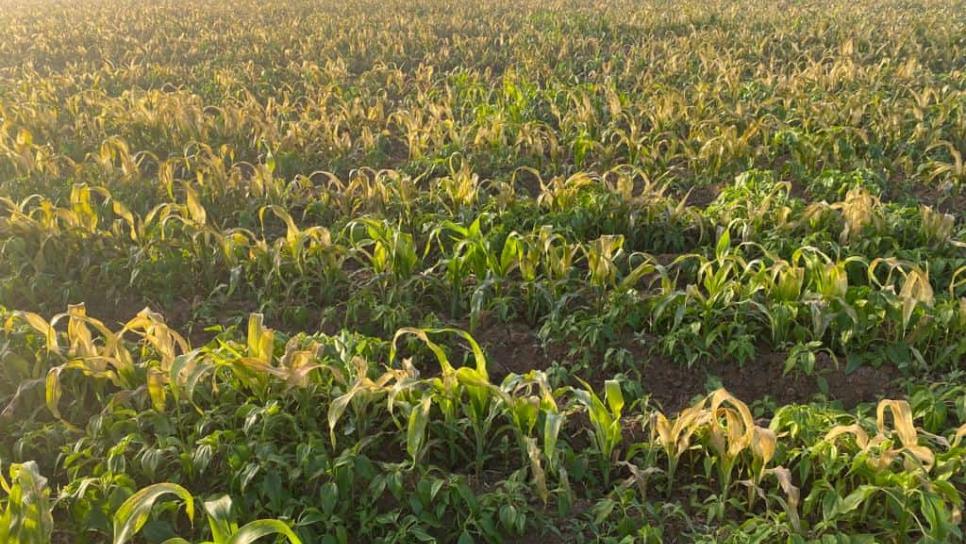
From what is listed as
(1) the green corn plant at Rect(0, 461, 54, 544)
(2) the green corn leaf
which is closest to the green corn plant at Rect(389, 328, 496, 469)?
(2) the green corn leaf

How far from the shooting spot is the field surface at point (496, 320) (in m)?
2.30

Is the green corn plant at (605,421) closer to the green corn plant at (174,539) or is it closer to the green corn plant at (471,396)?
the green corn plant at (471,396)

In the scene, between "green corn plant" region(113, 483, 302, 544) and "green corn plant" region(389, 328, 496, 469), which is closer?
"green corn plant" region(113, 483, 302, 544)

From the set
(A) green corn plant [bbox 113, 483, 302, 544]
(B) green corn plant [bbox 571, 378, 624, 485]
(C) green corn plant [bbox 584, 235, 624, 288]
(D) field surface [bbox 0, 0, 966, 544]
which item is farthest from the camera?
(C) green corn plant [bbox 584, 235, 624, 288]

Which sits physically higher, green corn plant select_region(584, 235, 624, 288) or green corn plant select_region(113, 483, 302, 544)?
green corn plant select_region(113, 483, 302, 544)

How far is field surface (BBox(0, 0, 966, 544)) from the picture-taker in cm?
230

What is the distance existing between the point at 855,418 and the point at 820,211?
1741mm

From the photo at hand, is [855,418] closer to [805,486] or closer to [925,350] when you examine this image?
[805,486]

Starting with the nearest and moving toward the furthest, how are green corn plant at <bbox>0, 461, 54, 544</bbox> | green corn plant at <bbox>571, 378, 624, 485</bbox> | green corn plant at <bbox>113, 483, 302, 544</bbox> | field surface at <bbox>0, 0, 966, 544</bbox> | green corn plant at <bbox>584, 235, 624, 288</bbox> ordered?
green corn plant at <bbox>113, 483, 302, 544</bbox>
green corn plant at <bbox>0, 461, 54, 544</bbox>
field surface at <bbox>0, 0, 966, 544</bbox>
green corn plant at <bbox>571, 378, 624, 485</bbox>
green corn plant at <bbox>584, 235, 624, 288</bbox>

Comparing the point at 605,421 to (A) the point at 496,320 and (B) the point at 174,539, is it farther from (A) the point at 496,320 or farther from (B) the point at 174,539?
(B) the point at 174,539

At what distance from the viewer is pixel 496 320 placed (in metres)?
3.55

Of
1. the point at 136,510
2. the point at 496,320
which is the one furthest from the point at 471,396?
the point at 136,510

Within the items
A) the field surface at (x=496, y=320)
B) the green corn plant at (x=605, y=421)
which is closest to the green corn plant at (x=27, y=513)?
the field surface at (x=496, y=320)

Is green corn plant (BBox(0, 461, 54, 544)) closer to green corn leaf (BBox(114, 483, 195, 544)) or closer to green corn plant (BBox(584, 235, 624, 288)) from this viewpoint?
green corn leaf (BBox(114, 483, 195, 544))
